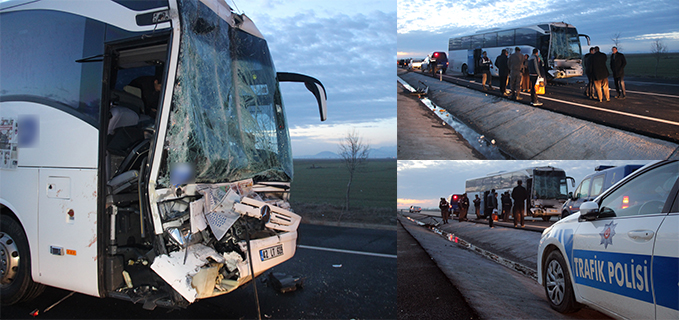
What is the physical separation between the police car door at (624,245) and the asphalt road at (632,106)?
2.08 m

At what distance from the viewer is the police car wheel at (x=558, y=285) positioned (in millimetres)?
4020

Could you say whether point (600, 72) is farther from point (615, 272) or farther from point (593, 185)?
point (593, 185)

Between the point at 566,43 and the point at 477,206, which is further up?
the point at 566,43

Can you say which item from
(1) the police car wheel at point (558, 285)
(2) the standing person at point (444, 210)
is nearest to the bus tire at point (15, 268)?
(1) the police car wheel at point (558, 285)

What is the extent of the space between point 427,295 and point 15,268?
5.25 m

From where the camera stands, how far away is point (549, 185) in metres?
16.2

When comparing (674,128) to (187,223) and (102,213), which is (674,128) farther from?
(102,213)

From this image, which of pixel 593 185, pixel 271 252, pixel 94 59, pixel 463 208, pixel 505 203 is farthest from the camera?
pixel 463 208

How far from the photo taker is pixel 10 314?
4.40 m

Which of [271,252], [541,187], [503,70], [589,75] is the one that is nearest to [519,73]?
[503,70]

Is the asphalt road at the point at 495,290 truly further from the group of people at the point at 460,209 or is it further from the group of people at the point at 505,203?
the group of people at the point at 460,209

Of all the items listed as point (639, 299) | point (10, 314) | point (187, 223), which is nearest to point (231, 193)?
point (187, 223)

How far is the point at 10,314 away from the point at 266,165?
3446 mm

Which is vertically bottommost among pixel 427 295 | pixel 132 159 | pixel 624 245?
pixel 427 295
